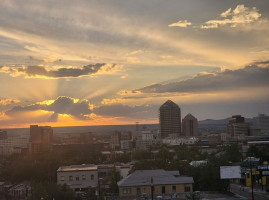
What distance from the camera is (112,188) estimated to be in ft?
176

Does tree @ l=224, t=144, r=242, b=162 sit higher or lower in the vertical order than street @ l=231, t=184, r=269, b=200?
higher

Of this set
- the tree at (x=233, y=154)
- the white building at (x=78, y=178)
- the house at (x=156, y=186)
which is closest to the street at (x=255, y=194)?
the house at (x=156, y=186)

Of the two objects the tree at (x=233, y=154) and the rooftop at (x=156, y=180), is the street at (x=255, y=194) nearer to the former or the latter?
the rooftop at (x=156, y=180)

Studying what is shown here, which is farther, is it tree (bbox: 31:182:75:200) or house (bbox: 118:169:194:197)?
house (bbox: 118:169:194:197)

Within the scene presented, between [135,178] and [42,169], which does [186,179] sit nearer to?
[135,178]

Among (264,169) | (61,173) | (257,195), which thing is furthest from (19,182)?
(264,169)

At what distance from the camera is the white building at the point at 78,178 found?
66625mm

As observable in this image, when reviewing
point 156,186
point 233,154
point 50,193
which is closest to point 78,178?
point 50,193

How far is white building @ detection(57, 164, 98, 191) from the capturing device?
6662cm

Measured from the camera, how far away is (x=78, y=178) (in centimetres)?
6738

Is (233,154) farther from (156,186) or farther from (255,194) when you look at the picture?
(156,186)

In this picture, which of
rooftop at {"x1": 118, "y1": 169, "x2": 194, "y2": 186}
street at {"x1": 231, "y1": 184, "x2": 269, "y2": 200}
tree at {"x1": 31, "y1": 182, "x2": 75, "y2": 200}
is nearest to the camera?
tree at {"x1": 31, "y1": 182, "x2": 75, "y2": 200}

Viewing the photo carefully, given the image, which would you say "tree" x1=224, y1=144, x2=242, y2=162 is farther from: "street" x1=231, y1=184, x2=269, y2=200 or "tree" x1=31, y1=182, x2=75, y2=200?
"tree" x1=31, y1=182, x2=75, y2=200

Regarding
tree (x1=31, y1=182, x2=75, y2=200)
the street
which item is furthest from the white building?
the street
